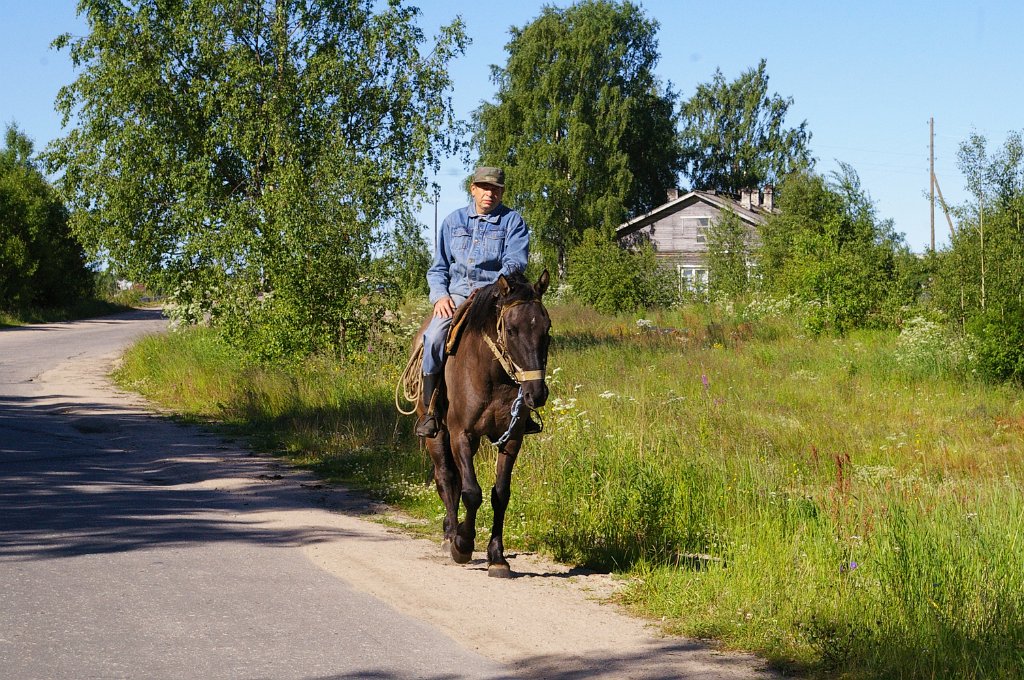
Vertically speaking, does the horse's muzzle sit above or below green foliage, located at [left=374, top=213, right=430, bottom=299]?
below

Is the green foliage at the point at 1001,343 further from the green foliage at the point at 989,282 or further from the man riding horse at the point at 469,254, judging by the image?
the man riding horse at the point at 469,254

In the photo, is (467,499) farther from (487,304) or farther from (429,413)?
(487,304)

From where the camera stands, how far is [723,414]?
14.9 m

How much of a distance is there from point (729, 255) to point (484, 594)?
47048 millimetres

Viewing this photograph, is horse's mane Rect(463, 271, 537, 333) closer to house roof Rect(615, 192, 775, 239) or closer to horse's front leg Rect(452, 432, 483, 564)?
horse's front leg Rect(452, 432, 483, 564)

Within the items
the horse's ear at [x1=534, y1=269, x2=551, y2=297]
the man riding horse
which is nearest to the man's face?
the man riding horse

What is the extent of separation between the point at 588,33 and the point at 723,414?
52730 mm

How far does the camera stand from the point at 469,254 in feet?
26.2

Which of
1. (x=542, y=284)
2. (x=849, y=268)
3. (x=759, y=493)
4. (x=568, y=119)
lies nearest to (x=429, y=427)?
(x=542, y=284)

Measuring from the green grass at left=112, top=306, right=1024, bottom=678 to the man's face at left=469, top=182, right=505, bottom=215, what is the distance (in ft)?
7.61

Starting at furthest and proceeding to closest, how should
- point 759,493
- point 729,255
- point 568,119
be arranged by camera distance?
point 568,119 < point 729,255 < point 759,493

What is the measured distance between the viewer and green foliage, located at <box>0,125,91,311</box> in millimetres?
45344

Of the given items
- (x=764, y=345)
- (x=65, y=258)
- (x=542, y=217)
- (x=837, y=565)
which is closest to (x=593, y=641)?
(x=837, y=565)

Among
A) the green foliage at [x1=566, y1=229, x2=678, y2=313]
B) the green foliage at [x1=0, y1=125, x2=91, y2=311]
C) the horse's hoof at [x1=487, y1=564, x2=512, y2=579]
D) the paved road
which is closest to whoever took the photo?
the paved road
